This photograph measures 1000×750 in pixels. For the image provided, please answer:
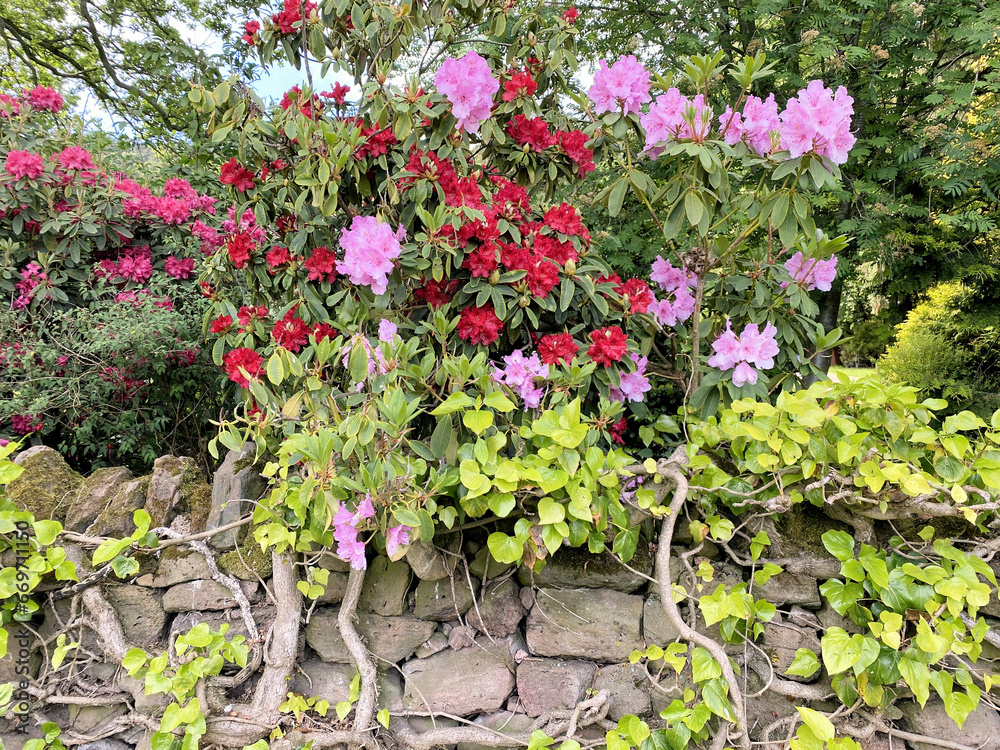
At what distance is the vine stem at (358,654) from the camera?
1504mm

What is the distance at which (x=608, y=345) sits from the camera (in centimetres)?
165

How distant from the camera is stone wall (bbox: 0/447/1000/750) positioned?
153 cm

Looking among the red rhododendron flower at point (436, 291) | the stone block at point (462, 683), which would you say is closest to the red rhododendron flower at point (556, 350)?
the red rhododendron flower at point (436, 291)

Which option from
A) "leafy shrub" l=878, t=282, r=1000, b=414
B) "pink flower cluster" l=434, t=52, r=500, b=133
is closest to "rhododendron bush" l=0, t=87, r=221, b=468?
"pink flower cluster" l=434, t=52, r=500, b=133

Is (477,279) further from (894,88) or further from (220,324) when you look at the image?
(894,88)

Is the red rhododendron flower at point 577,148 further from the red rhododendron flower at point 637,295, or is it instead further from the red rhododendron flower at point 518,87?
the red rhododendron flower at point 637,295

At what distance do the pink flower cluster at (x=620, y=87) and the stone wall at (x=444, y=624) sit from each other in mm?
1290

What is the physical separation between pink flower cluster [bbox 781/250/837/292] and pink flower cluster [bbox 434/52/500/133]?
1.10 m

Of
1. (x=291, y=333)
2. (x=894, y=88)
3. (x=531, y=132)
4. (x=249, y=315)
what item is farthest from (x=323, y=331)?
(x=894, y=88)

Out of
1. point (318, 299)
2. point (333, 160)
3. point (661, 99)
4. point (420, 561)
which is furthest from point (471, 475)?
point (661, 99)

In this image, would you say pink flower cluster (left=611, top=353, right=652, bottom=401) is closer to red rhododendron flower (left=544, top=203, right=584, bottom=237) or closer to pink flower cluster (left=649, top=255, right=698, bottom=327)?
pink flower cluster (left=649, top=255, right=698, bottom=327)

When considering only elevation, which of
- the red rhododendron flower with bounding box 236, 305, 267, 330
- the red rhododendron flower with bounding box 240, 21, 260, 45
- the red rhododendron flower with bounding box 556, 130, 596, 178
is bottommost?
the red rhododendron flower with bounding box 236, 305, 267, 330

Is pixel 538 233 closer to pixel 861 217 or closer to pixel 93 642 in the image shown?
pixel 93 642

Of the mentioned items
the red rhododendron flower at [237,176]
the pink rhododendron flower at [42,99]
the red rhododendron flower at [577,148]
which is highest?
the pink rhododendron flower at [42,99]
